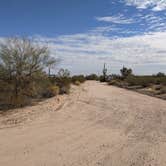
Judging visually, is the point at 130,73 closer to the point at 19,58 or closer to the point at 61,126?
the point at 19,58

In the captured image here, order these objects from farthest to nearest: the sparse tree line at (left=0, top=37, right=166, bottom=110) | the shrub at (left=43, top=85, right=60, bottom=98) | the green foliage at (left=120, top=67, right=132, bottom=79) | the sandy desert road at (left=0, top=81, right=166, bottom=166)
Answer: the green foliage at (left=120, top=67, right=132, bottom=79), the shrub at (left=43, top=85, right=60, bottom=98), the sparse tree line at (left=0, top=37, right=166, bottom=110), the sandy desert road at (left=0, top=81, right=166, bottom=166)

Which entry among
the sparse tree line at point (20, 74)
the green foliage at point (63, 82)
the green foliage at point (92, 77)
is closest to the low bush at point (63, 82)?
the green foliage at point (63, 82)

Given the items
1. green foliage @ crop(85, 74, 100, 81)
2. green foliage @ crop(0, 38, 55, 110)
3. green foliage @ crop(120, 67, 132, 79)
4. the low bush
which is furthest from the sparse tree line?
green foliage @ crop(85, 74, 100, 81)

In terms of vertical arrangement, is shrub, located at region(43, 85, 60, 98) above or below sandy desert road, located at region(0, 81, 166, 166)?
above

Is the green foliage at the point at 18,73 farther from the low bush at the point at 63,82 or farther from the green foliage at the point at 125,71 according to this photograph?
the green foliage at the point at 125,71

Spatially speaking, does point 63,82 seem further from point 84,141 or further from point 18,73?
point 84,141

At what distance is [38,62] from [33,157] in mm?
15061

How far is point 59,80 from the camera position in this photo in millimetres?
38625

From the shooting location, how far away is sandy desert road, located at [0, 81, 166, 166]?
9203mm

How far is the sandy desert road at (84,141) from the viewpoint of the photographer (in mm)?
9203

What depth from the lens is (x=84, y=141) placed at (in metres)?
11.5

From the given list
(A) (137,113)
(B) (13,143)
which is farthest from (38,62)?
(B) (13,143)

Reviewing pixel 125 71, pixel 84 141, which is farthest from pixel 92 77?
pixel 84 141

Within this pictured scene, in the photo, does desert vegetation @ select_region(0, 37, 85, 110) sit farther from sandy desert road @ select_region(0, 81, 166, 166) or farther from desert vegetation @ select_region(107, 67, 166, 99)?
desert vegetation @ select_region(107, 67, 166, 99)
